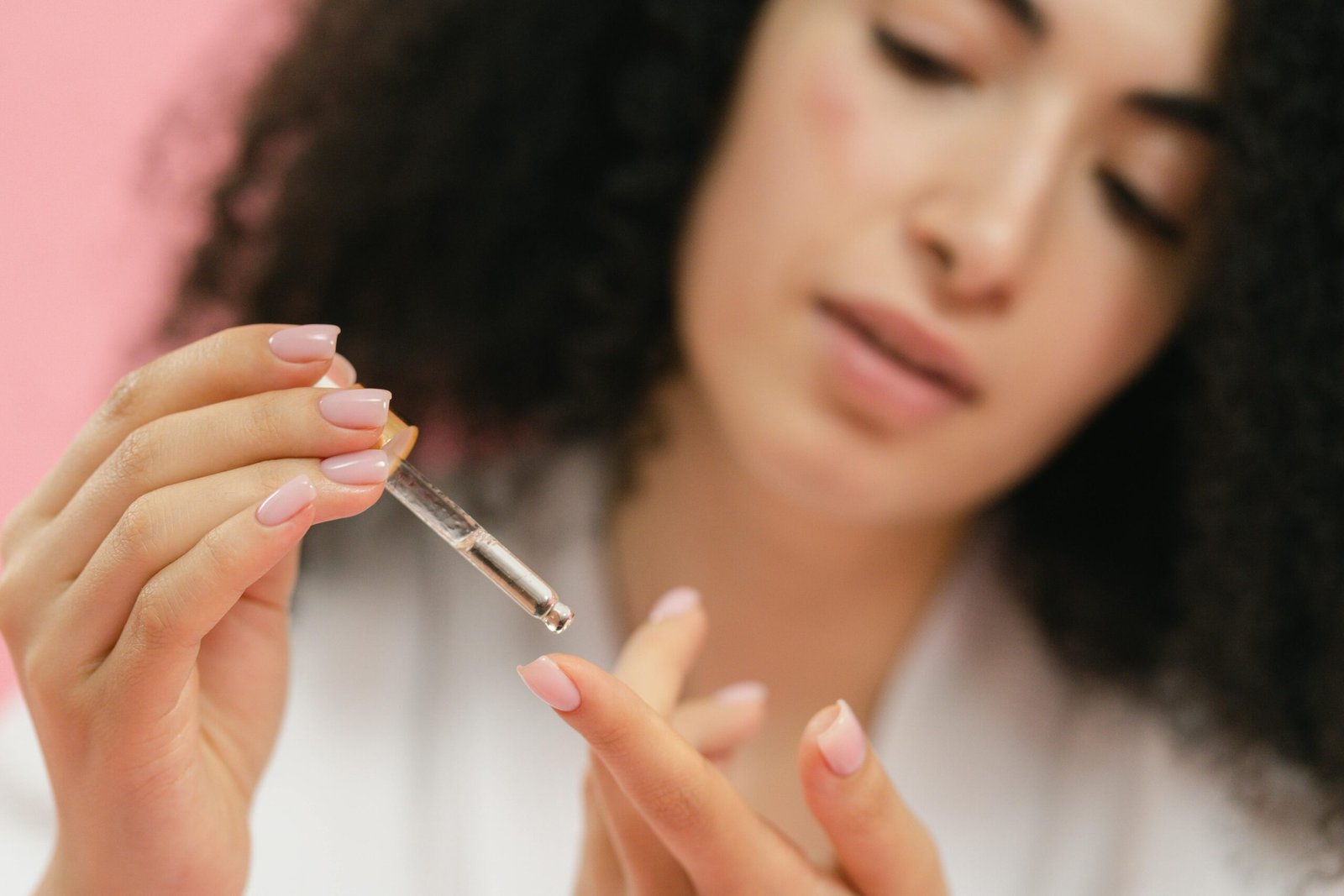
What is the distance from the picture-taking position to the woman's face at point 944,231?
67 centimetres

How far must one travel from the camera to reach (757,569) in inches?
36.5

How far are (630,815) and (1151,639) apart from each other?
59 cm

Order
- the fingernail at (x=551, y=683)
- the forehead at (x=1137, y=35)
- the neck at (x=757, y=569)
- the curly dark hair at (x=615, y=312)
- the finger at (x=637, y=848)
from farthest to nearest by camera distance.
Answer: the neck at (x=757, y=569) → the curly dark hair at (x=615, y=312) → the forehead at (x=1137, y=35) → the finger at (x=637, y=848) → the fingernail at (x=551, y=683)

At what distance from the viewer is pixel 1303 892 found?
31.1 inches

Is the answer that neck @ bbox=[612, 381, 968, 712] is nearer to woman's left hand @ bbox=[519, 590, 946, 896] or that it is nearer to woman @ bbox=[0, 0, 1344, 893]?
woman @ bbox=[0, 0, 1344, 893]

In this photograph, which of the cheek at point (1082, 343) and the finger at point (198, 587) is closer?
the finger at point (198, 587)

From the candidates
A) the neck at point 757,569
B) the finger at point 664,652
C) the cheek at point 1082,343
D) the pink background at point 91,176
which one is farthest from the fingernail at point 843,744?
the pink background at point 91,176

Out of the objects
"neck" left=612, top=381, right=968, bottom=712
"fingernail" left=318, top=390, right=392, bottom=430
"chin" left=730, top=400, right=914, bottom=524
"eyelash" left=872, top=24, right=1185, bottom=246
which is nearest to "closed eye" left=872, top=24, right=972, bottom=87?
"eyelash" left=872, top=24, right=1185, bottom=246

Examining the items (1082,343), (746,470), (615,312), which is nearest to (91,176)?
(615,312)

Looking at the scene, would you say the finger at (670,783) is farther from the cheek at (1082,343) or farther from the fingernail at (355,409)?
the cheek at (1082,343)

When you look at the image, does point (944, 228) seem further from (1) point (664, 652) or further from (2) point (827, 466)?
(1) point (664, 652)

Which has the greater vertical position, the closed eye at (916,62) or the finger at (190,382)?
the finger at (190,382)

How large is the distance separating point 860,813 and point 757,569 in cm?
44

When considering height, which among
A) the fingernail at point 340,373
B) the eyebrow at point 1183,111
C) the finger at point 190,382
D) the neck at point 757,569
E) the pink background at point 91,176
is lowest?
the neck at point 757,569
